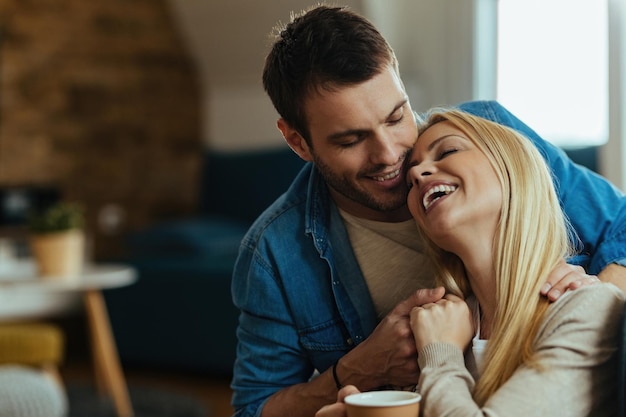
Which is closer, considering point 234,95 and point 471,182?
point 471,182

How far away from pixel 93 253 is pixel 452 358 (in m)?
5.06

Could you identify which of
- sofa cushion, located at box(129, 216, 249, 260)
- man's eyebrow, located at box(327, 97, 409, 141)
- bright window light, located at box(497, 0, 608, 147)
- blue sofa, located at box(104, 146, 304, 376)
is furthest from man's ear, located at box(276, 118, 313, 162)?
sofa cushion, located at box(129, 216, 249, 260)

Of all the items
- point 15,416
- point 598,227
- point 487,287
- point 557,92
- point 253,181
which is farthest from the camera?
point 253,181

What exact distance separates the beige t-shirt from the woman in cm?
13

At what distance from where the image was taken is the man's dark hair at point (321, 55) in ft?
5.57

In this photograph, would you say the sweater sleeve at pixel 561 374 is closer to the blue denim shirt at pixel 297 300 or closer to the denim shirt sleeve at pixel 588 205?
the denim shirt sleeve at pixel 588 205

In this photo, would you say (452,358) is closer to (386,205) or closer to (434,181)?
(434,181)

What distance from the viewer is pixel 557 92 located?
15.2ft

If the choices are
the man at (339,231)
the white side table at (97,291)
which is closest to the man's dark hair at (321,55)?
the man at (339,231)

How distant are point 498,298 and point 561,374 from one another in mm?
203

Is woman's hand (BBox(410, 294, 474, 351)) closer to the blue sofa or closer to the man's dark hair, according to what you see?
the man's dark hair

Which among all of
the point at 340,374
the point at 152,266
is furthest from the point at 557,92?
the point at 340,374

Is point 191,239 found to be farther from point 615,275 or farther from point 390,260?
point 615,275

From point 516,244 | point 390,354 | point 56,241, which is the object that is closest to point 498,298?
point 516,244
